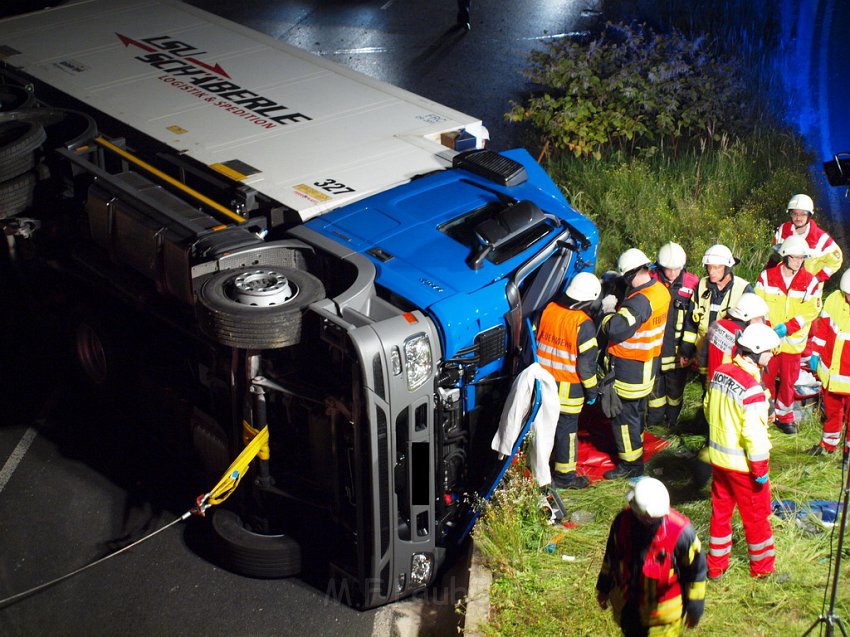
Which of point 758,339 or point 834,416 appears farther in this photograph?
point 834,416

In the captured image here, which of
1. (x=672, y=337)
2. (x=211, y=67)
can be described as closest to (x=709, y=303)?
(x=672, y=337)

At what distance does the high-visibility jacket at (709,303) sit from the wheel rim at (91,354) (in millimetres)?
4285

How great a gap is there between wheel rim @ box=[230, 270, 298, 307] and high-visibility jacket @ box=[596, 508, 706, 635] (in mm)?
2198

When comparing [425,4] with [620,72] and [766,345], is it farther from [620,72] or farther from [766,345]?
[766,345]

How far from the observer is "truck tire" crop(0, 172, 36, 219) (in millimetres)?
7816

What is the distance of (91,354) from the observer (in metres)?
8.04

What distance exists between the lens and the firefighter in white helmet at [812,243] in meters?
8.22

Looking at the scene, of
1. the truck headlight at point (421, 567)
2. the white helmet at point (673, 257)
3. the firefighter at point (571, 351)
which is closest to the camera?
the truck headlight at point (421, 567)

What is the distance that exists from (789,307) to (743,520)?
218cm

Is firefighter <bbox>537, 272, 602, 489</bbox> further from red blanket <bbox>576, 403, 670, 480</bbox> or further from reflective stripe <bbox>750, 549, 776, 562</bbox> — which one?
reflective stripe <bbox>750, 549, 776, 562</bbox>

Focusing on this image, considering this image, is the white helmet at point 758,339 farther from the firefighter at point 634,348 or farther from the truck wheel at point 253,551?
the truck wheel at point 253,551

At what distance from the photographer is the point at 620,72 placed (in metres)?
12.4

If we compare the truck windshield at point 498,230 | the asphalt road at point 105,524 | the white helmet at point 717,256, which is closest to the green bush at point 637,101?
the asphalt road at point 105,524

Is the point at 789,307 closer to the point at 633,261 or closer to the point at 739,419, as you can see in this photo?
the point at 633,261
